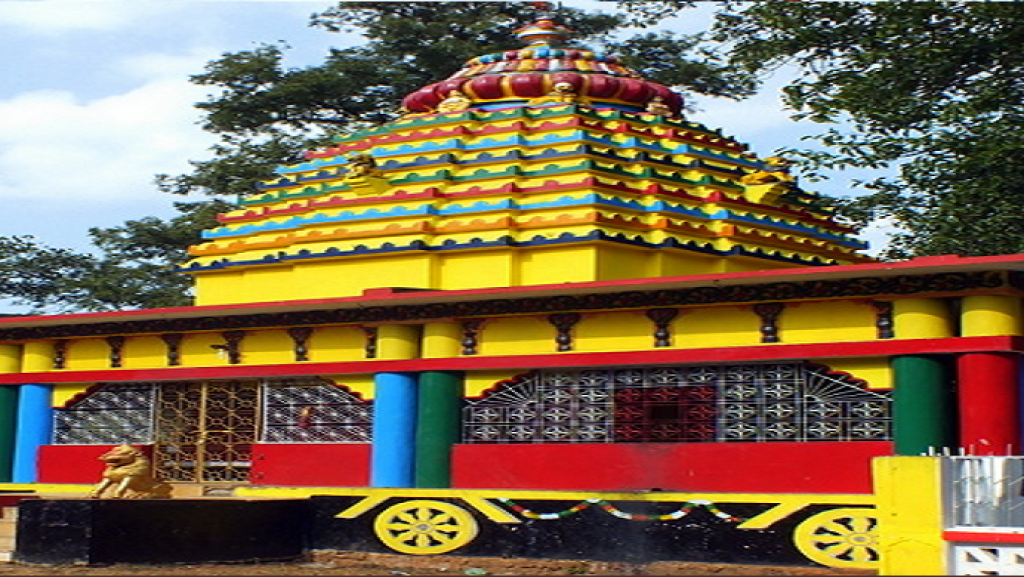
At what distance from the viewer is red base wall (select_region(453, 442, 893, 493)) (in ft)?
52.1

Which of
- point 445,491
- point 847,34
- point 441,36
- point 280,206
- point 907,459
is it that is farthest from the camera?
point 441,36

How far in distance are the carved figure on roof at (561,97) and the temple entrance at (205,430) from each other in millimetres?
6554

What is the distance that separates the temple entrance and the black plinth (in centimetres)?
309

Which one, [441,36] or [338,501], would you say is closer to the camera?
[338,501]

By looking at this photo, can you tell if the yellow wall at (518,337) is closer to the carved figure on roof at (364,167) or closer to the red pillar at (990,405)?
the carved figure on roof at (364,167)

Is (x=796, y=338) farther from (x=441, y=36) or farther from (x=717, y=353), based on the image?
(x=441, y=36)

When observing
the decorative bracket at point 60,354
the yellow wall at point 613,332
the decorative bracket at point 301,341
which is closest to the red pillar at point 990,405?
the yellow wall at point 613,332

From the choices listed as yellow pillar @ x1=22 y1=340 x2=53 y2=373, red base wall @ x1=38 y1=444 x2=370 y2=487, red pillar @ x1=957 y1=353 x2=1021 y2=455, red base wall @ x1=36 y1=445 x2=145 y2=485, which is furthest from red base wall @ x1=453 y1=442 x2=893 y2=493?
yellow pillar @ x1=22 y1=340 x2=53 y2=373

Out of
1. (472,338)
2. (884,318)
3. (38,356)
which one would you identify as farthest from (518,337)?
(38,356)

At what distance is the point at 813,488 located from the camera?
15977 mm

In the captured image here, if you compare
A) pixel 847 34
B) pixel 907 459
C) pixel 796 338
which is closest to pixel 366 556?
pixel 796 338

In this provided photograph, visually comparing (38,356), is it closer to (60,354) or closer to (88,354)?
(60,354)

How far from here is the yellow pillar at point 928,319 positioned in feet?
51.0

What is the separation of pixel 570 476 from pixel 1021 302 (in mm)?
5345
